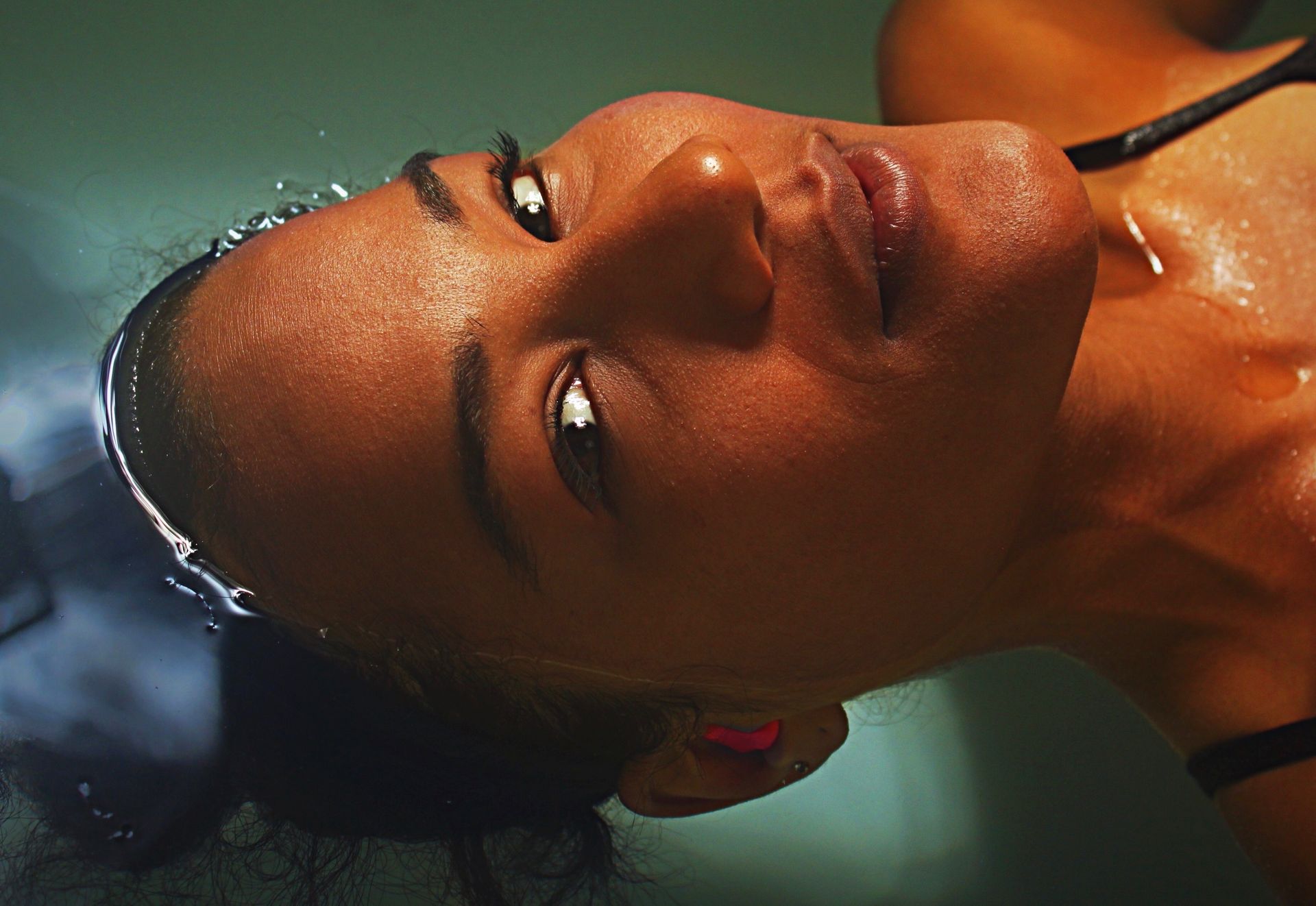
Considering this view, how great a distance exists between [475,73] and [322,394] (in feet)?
3.36

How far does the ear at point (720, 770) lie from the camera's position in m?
0.80

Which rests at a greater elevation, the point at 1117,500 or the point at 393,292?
the point at 393,292

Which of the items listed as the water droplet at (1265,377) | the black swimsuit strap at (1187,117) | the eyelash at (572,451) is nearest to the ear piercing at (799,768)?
the eyelash at (572,451)

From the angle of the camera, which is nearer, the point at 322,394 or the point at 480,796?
the point at 322,394

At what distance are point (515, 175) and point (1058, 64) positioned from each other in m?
0.70

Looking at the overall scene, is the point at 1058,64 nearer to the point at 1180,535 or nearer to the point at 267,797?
the point at 1180,535

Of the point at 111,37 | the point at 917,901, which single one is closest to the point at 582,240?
the point at 917,901

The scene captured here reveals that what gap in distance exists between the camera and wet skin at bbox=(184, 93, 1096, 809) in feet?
1.92

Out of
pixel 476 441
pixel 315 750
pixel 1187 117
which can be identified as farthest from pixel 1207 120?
pixel 315 750

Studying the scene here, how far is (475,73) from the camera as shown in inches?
58.4

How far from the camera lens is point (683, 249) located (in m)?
0.58

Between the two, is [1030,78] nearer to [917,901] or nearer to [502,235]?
[502,235]

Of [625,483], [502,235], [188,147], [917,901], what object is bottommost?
[917,901]

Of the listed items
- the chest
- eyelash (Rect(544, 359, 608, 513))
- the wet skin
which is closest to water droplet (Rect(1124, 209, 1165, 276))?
the chest
